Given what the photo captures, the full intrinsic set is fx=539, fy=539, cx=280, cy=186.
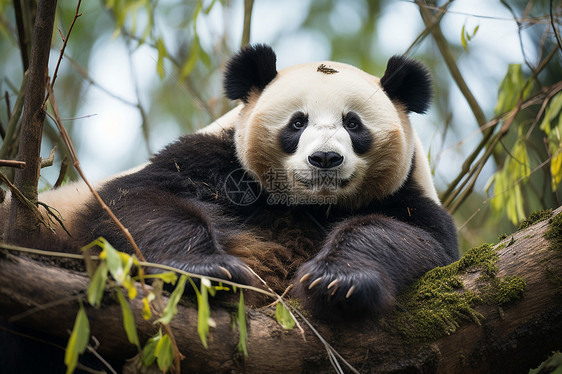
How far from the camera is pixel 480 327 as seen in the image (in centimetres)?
226

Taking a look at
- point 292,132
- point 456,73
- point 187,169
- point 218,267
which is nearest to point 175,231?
point 218,267

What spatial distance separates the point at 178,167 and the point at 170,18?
198 inches

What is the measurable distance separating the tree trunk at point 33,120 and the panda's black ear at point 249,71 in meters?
1.46

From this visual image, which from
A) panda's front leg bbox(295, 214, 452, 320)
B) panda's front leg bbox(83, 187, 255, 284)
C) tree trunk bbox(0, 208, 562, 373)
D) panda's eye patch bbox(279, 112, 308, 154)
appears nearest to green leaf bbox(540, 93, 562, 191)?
panda's front leg bbox(295, 214, 452, 320)

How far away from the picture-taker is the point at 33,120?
7.67 ft

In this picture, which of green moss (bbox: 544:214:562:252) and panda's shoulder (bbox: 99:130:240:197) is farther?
panda's shoulder (bbox: 99:130:240:197)

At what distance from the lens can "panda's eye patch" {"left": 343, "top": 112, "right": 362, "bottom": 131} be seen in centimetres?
328

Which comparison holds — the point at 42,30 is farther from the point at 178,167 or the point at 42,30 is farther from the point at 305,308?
the point at 305,308

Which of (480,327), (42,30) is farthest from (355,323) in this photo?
(42,30)

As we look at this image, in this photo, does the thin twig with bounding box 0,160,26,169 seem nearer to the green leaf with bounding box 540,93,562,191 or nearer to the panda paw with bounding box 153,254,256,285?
the panda paw with bounding box 153,254,256,285

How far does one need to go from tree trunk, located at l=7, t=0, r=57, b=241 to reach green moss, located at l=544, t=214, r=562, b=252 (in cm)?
225

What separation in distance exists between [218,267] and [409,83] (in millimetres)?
1989

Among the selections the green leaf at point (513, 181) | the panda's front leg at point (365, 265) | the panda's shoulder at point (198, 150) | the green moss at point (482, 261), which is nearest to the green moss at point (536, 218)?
the green moss at point (482, 261)

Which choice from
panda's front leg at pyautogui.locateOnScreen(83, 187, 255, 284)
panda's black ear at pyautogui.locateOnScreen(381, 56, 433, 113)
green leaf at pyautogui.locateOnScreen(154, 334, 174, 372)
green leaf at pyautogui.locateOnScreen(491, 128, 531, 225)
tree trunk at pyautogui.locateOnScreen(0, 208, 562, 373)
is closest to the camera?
green leaf at pyautogui.locateOnScreen(154, 334, 174, 372)
